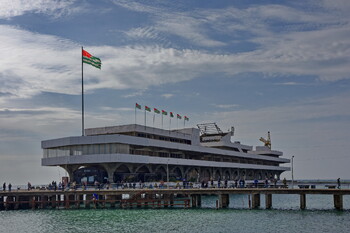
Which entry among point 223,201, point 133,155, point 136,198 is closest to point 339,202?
point 223,201

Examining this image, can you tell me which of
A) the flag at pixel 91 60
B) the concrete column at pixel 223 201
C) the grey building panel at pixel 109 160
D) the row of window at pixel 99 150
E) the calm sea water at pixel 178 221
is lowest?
the calm sea water at pixel 178 221

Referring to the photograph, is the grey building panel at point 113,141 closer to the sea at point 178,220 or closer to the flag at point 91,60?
the flag at point 91,60

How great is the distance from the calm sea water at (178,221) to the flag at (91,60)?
32.2 m

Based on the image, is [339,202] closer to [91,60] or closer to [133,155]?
[133,155]

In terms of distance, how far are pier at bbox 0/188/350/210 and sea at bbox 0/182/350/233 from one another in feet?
8.38

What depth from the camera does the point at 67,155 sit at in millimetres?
98875

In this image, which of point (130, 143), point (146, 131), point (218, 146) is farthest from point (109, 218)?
point (218, 146)

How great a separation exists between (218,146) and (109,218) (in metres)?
83.2

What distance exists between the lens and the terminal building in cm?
9588

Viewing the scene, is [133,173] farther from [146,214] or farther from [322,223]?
[322,223]

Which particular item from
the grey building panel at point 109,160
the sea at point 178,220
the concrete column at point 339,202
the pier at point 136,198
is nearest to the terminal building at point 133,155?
the grey building panel at point 109,160

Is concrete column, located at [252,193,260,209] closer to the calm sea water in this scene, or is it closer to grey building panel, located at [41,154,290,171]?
the calm sea water

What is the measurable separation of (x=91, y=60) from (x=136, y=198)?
31.8 meters

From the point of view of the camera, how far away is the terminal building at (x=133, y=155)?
9588 cm
